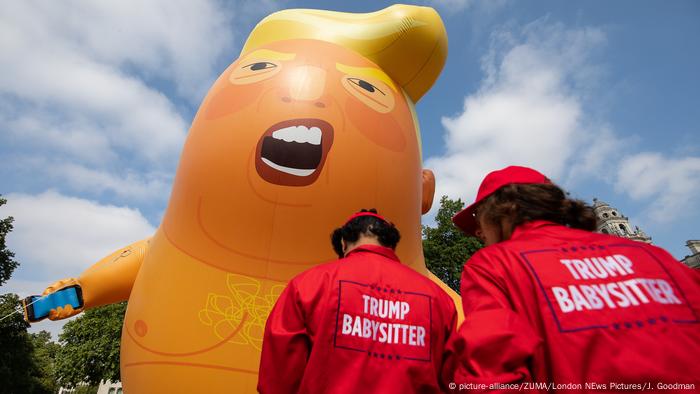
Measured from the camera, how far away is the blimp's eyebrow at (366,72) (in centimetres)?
402

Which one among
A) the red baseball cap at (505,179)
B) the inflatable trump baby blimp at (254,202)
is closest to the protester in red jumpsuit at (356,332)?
the red baseball cap at (505,179)

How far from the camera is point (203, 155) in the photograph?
355 cm

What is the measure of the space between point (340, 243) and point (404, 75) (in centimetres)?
316

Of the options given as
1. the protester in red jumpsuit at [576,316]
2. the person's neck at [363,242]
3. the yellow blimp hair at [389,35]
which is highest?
the yellow blimp hair at [389,35]

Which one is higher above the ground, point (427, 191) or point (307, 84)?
point (307, 84)

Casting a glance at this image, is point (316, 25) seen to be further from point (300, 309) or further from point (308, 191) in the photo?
point (300, 309)

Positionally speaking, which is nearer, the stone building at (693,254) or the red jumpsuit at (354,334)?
the red jumpsuit at (354,334)

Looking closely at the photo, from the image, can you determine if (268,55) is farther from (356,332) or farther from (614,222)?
(614,222)

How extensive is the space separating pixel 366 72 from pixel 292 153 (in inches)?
61.5

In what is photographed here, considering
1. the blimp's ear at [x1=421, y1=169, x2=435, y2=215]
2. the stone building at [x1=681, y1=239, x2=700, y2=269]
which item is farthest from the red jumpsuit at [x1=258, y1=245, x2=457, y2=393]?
the stone building at [x1=681, y1=239, x2=700, y2=269]

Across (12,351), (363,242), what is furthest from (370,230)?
(12,351)

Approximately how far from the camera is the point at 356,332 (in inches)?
65.9

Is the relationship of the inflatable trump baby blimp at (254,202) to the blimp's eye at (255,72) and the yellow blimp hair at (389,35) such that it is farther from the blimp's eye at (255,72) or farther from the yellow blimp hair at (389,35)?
the yellow blimp hair at (389,35)

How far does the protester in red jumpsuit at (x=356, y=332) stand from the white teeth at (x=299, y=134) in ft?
5.53
